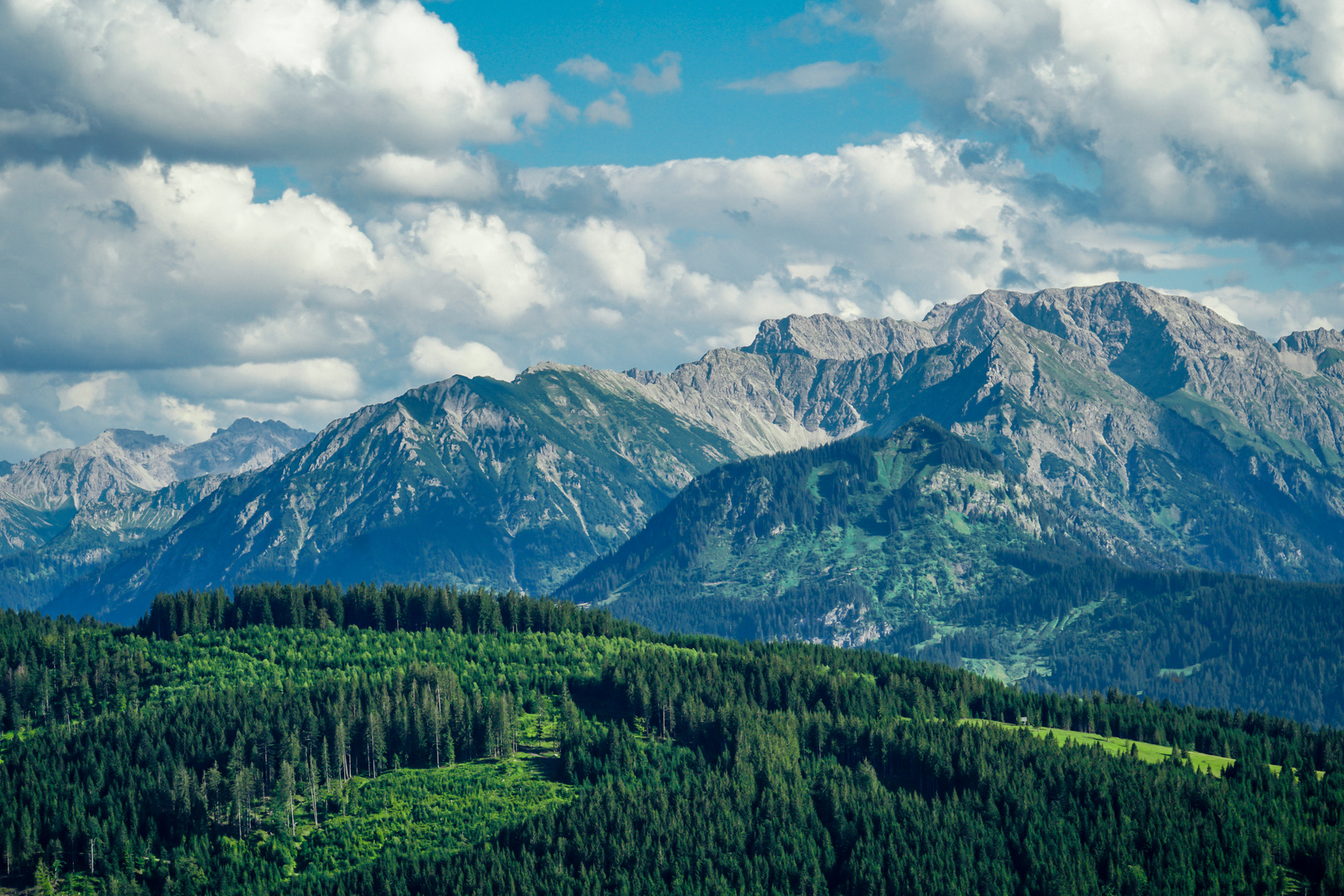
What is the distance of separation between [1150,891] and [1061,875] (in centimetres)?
1239

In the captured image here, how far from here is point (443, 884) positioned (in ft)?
656

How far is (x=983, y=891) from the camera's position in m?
199

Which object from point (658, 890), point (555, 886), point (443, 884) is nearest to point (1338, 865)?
point (658, 890)

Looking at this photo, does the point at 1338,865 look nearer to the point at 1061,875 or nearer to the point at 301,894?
the point at 1061,875

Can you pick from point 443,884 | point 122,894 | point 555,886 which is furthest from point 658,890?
point 122,894

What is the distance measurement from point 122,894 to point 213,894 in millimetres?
13505

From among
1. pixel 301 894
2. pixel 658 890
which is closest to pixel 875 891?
pixel 658 890

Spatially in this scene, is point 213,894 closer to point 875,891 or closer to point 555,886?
point 555,886

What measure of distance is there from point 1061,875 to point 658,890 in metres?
59.7

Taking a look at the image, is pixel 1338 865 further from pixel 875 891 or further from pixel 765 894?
pixel 765 894

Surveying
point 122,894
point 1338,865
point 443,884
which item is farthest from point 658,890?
point 1338,865

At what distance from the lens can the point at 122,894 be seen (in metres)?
200

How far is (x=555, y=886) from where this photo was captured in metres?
199

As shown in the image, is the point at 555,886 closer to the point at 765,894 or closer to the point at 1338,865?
the point at 765,894
